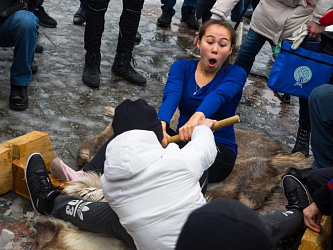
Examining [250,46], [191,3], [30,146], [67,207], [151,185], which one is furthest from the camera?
[191,3]

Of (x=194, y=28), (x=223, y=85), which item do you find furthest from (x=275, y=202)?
(x=194, y=28)

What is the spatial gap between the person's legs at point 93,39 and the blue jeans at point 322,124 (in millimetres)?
2021

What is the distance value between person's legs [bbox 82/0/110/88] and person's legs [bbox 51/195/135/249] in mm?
2004

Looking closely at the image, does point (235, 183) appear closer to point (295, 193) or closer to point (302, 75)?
point (295, 193)

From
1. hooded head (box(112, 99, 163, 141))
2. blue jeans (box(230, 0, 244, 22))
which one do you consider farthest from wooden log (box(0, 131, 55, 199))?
blue jeans (box(230, 0, 244, 22))

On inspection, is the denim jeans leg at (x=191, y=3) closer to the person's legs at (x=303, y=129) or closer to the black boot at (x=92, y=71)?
the black boot at (x=92, y=71)

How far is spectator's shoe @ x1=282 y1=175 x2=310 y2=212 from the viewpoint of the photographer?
3.18 m

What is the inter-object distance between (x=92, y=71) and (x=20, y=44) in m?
0.93

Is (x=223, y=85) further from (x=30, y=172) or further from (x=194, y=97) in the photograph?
(x=30, y=172)

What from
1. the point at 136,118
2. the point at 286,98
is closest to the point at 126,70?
the point at 286,98

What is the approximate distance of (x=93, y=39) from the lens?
4.64 metres

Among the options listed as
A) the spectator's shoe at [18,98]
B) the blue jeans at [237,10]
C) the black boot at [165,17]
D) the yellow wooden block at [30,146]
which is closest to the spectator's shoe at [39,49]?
the spectator's shoe at [18,98]

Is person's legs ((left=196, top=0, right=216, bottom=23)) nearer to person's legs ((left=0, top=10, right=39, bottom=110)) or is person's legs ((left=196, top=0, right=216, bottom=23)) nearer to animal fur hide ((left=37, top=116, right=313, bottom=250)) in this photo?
animal fur hide ((left=37, top=116, right=313, bottom=250))

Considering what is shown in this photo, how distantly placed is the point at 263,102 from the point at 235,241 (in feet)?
12.5
